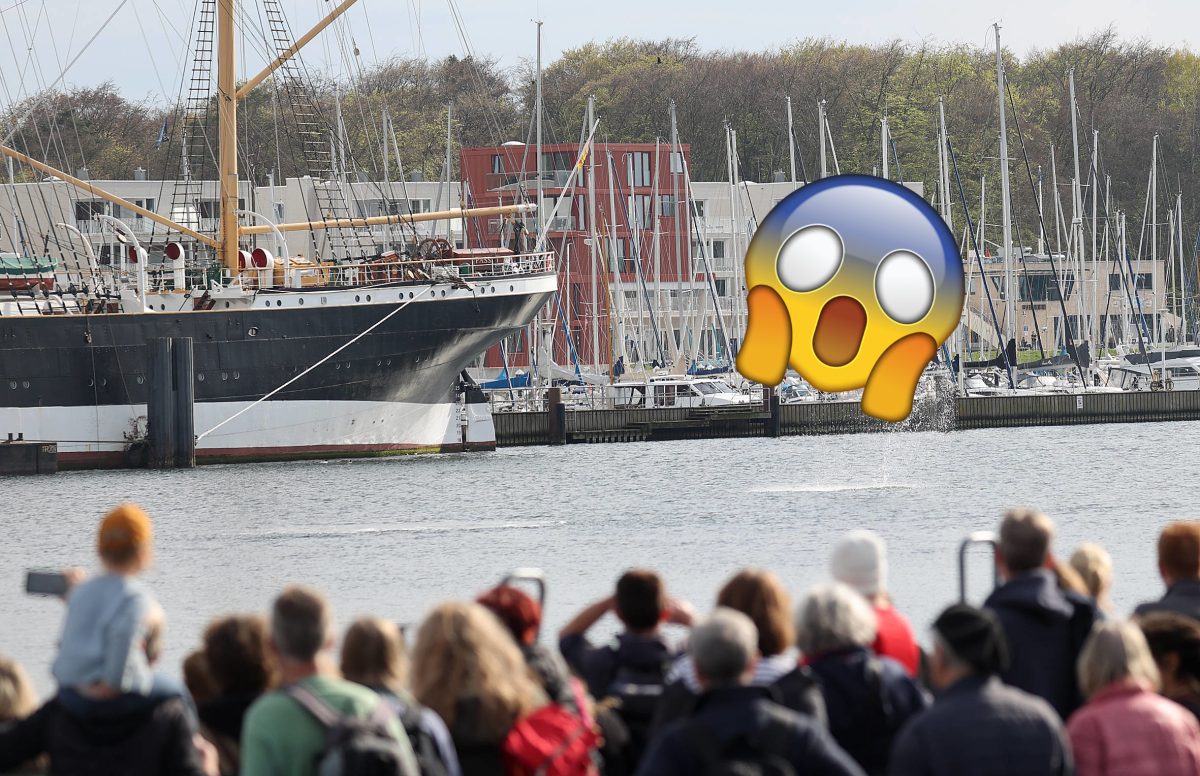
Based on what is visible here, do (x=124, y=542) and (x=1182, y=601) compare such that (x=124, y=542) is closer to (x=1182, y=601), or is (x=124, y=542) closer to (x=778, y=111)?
(x=1182, y=601)

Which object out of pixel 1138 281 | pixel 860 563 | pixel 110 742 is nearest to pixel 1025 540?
pixel 860 563

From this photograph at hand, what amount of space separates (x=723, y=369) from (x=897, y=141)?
116 feet

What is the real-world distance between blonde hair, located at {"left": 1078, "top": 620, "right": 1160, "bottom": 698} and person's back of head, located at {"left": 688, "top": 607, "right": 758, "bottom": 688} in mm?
1241

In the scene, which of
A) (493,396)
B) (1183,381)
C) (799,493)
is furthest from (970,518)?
(1183,381)

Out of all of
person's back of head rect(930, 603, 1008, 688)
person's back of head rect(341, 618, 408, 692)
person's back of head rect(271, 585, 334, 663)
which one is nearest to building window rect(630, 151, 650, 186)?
person's back of head rect(341, 618, 408, 692)

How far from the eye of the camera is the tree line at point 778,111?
333 ft

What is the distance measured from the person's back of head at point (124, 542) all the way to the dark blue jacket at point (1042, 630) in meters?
3.30

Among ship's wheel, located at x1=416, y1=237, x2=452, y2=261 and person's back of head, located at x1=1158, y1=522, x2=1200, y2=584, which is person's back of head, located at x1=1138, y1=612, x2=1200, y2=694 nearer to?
person's back of head, located at x1=1158, y1=522, x2=1200, y2=584

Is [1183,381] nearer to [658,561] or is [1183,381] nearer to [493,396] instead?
[493,396]

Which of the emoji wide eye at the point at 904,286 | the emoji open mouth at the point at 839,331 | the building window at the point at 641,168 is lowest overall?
the emoji open mouth at the point at 839,331

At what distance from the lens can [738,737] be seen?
5.98 metres

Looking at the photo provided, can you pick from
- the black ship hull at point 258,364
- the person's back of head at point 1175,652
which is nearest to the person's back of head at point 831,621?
the person's back of head at point 1175,652

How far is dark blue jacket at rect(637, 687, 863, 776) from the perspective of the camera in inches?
235

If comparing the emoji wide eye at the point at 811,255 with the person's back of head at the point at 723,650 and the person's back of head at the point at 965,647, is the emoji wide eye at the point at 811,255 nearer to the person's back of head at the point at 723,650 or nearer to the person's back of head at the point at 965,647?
the person's back of head at the point at 965,647
